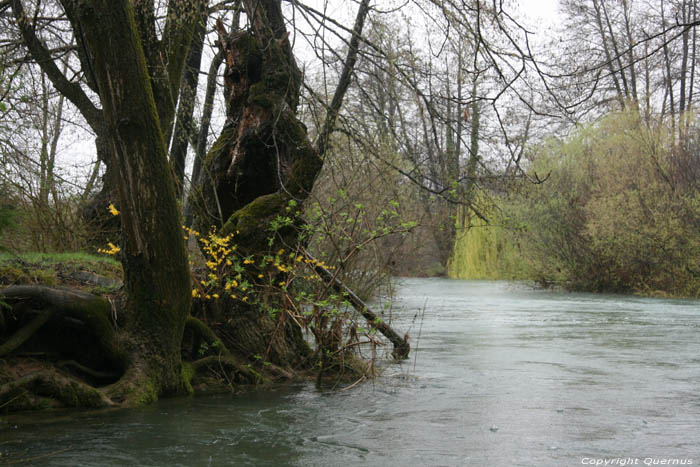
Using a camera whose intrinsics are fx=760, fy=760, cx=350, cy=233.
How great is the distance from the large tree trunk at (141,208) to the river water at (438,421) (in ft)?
1.33

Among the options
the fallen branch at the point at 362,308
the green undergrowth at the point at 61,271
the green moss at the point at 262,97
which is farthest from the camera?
the green moss at the point at 262,97

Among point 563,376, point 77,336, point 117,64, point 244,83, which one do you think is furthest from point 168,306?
point 563,376

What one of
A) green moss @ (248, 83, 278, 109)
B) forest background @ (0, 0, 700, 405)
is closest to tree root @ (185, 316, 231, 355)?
forest background @ (0, 0, 700, 405)

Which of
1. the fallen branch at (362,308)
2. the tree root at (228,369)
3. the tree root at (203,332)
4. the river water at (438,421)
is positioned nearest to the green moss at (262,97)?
the fallen branch at (362,308)

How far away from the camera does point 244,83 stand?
8570mm

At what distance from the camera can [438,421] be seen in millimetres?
6285

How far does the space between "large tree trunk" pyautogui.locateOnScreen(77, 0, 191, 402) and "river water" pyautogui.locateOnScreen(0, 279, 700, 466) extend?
0.41 meters

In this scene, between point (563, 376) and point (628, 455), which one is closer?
point (628, 455)

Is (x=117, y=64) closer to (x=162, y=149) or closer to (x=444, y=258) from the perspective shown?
(x=162, y=149)

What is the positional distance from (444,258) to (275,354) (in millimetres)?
29523

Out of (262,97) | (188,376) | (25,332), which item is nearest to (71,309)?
(25,332)

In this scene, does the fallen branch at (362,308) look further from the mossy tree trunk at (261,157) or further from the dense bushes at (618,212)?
the dense bushes at (618,212)

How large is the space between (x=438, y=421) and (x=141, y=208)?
9.83 feet

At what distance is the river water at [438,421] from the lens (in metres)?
5.11
